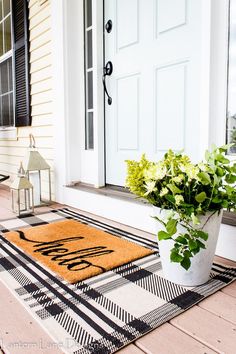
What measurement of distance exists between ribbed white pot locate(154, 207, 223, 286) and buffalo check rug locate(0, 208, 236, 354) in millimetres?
31

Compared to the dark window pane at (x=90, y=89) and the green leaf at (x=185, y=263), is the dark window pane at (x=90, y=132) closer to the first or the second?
the dark window pane at (x=90, y=89)

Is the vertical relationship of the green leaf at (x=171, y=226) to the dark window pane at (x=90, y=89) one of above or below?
below

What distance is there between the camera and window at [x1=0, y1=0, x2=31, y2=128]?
2.99 m

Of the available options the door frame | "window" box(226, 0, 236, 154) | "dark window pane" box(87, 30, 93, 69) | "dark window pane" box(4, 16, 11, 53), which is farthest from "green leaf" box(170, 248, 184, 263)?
"dark window pane" box(4, 16, 11, 53)

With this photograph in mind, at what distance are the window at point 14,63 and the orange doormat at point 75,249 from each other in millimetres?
1534

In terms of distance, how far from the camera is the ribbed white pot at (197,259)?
1131 mm

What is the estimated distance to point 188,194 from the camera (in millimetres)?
1104

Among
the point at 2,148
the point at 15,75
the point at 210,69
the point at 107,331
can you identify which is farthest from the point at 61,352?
the point at 2,148

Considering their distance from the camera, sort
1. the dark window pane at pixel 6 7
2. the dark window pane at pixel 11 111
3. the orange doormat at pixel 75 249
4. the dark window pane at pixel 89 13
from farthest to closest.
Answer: the dark window pane at pixel 11 111 < the dark window pane at pixel 6 7 < the dark window pane at pixel 89 13 < the orange doormat at pixel 75 249

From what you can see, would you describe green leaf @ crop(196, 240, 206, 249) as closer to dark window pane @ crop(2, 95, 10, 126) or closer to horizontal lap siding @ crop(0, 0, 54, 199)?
horizontal lap siding @ crop(0, 0, 54, 199)

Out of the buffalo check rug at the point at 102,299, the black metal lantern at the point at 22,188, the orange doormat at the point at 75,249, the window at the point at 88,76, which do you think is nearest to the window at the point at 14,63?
the window at the point at 88,76

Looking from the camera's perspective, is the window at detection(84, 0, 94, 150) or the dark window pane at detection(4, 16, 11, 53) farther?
the dark window pane at detection(4, 16, 11, 53)

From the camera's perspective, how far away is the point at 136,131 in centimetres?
210

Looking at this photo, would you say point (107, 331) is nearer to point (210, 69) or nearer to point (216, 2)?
point (210, 69)
